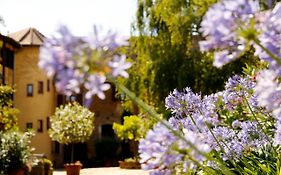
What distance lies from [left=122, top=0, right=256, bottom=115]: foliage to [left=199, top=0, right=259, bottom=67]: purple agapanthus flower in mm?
16722

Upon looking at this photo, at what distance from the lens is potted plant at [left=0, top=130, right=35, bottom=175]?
1366cm

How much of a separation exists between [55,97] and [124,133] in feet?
27.9

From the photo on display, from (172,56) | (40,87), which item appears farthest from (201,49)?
(40,87)

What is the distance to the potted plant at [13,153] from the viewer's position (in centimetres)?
1366

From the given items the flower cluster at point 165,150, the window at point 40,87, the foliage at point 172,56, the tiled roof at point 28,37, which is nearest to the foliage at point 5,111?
the foliage at point 172,56

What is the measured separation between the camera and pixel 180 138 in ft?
4.38

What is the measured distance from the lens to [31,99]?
103 feet

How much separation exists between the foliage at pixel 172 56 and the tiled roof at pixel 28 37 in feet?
42.7

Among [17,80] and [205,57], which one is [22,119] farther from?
[205,57]

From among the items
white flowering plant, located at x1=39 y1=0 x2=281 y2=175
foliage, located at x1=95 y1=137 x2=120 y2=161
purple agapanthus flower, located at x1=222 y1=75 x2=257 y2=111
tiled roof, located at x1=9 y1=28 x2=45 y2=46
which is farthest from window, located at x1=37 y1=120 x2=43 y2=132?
white flowering plant, located at x1=39 y1=0 x2=281 y2=175

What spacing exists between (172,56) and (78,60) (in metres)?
17.7

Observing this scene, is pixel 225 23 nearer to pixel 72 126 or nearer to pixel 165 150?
pixel 165 150

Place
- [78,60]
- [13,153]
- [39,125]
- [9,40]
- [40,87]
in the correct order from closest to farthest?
[78,60]
[13,153]
[9,40]
[39,125]
[40,87]

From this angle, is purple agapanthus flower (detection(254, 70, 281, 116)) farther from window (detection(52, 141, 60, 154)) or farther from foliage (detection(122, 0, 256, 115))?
window (detection(52, 141, 60, 154))
